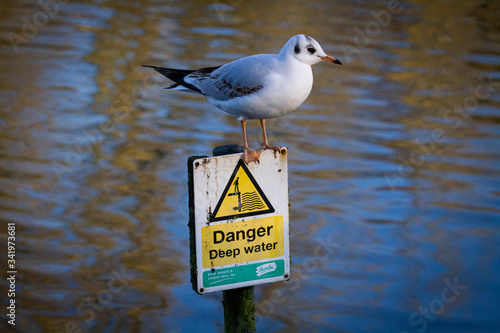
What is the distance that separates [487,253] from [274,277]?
3658mm

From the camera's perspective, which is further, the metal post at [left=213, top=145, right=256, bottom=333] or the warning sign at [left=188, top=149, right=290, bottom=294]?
the metal post at [left=213, top=145, right=256, bottom=333]

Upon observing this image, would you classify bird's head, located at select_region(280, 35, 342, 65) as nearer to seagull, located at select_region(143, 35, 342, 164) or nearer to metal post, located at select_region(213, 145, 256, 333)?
seagull, located at select_region(143, 35, 342, 164)

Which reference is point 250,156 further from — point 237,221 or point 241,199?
point 237,221

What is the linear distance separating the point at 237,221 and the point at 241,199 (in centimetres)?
10

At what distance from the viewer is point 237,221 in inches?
131

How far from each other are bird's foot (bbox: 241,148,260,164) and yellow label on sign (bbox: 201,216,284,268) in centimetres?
28

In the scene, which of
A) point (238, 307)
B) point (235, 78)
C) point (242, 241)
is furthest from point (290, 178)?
point (242, 241)

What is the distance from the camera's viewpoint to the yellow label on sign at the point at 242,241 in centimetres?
330

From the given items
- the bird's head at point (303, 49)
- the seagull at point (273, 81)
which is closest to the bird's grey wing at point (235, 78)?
the seagull at point (273, 81)

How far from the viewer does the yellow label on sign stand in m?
3.30

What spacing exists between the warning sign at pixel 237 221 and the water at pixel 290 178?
222cm

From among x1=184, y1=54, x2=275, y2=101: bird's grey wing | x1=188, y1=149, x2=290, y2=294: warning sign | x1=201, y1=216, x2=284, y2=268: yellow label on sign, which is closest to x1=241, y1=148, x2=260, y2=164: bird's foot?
x1=188, y1=149, x2=290, y2=294: warning sign

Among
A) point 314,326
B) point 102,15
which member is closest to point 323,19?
point 102,15

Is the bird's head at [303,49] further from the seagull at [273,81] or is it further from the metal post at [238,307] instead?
the metal post at [238,307]
